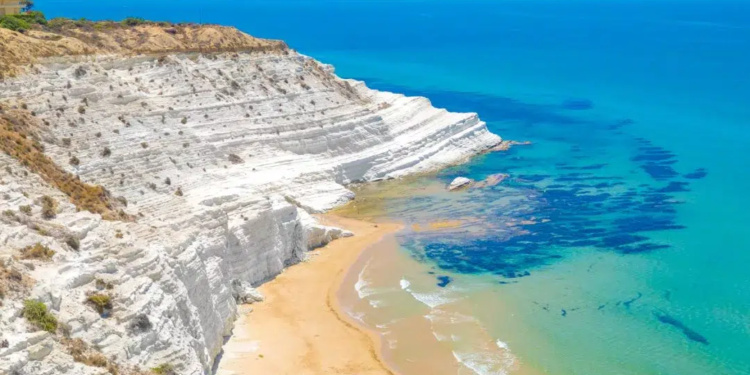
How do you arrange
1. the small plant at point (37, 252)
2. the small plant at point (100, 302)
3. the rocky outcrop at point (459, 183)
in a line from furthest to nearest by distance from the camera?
the rocky outcrop at point (459, 183) < the small plant at point (37, 252) < the small plant at point (100, 302)

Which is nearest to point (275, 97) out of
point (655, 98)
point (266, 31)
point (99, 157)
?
point (99, 157)

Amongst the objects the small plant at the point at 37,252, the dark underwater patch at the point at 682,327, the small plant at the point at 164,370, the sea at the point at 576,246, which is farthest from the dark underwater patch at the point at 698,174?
the small plant at the point at 37,252

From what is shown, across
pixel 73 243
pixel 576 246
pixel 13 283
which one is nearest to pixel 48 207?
pixel 73 243

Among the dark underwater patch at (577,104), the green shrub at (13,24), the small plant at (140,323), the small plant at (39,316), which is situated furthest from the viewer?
the dark underwater patch at (577,104)

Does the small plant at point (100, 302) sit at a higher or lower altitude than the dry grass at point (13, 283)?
lower

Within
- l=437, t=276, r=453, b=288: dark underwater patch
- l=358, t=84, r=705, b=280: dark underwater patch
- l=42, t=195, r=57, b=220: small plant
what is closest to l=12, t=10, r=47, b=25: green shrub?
l=358, t=84, r=705, b=280: dark underwater patch

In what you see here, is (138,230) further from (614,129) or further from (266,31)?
(266,31)

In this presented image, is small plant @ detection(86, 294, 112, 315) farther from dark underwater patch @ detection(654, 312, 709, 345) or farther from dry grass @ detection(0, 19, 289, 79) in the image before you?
dark underwater patch @ detection(654, 312, 709, 345)

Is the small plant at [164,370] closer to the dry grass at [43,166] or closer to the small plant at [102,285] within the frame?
the small plant at [102,285]

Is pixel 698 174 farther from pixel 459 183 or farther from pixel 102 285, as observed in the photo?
pixel 102 285
